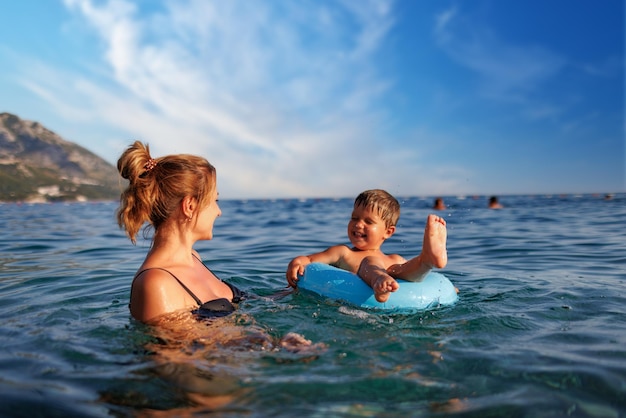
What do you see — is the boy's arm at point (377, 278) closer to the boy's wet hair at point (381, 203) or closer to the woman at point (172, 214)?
the boy's wet hair at point (381, 203)

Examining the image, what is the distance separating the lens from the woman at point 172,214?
147 inches

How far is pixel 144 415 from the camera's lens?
2.57 meters

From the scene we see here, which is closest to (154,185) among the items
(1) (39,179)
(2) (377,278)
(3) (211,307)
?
(3) (211,307)

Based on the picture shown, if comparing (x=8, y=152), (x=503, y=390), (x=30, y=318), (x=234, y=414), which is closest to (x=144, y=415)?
(x=234, y=414)

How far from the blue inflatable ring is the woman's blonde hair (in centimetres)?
151

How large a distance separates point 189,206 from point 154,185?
0.99 feet

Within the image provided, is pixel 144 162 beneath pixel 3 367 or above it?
above

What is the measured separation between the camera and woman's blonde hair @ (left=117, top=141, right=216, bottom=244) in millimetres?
3854

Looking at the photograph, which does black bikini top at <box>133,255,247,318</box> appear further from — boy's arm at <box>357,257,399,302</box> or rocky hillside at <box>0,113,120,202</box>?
rocky hillside at <box>0,113,120,202</box>

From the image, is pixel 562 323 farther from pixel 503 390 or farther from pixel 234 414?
pixel 234 414

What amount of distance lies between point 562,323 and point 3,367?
13.9ft

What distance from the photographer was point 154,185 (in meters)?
3.87

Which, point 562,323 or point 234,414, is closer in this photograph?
point 234,414

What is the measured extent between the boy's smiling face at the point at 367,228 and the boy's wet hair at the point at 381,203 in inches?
1.5
